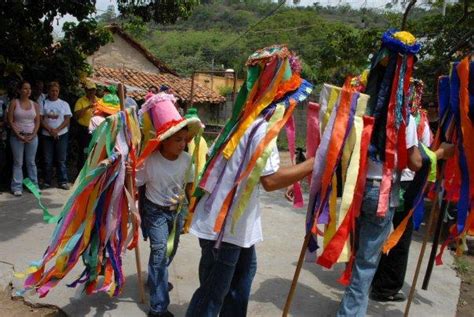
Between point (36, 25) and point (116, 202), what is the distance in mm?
6267

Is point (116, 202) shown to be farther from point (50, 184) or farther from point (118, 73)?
point (118, 73)

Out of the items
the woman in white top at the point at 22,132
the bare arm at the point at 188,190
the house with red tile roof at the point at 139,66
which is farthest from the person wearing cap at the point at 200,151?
the house with red tile roof at the point at 139,66

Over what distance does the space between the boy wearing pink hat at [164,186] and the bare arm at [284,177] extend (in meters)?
1.11

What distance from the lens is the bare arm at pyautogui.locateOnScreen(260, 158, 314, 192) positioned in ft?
8.46

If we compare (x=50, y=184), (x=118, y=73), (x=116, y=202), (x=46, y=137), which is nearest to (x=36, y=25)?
(x=46, y=137)

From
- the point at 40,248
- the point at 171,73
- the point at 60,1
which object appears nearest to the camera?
the point at 40,248

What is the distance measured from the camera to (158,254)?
3543mm

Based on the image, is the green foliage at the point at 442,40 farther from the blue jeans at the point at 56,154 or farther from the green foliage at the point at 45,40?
the blue jeans at the point at 56,154

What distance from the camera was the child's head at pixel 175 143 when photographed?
3592mm

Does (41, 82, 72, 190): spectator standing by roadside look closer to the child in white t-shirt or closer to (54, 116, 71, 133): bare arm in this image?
(54, 116, 71, 133): bare arm

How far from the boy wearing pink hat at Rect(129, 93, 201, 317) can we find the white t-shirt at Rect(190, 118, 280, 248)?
883mm

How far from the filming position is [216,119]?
89.2 ft

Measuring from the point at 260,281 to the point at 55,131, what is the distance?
15.6 ft

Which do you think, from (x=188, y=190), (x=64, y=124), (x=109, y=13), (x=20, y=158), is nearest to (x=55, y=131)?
(x=64, y=124)
